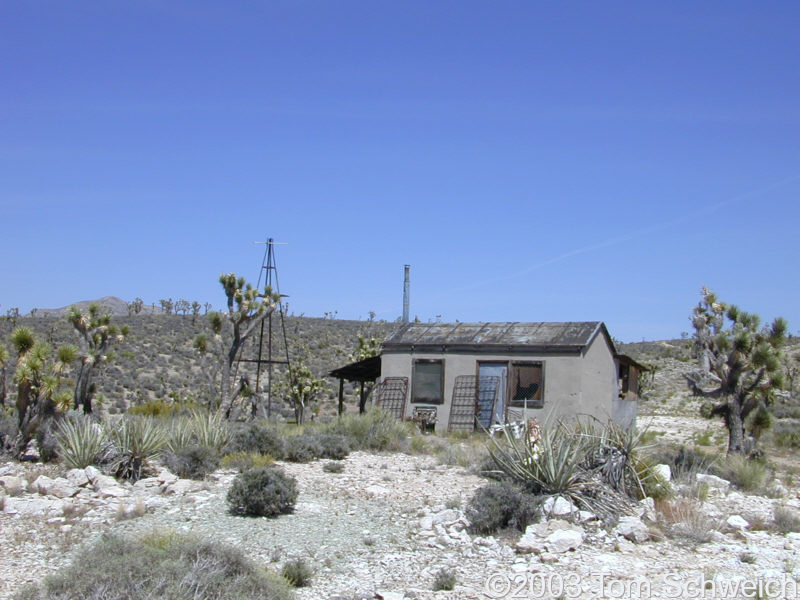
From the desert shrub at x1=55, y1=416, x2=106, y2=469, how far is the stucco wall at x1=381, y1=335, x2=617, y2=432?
33.1 feet

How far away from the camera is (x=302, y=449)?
15.3 meters

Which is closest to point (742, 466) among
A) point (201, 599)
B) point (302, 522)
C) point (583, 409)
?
point (583, 409)

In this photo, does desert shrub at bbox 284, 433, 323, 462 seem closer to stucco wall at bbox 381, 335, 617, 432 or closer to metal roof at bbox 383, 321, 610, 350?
stucco wall at bbox 381, 335, 617, 432

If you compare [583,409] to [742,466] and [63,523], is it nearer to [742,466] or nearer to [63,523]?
[742,466]

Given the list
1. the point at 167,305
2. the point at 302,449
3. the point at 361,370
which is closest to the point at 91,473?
the point at 302,449

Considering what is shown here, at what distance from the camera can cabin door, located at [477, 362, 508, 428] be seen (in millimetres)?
20688

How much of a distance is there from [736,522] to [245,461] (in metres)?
8.03

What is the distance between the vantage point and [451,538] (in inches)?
388

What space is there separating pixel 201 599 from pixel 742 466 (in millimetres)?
11877

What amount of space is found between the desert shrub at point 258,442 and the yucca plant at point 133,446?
173 centimetres

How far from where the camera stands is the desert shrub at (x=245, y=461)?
1382 centimetres

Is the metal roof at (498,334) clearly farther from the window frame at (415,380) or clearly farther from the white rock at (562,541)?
the white rock at (562,541)

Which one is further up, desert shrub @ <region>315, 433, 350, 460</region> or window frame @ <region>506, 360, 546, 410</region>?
window frame @ <region>506, 360, 546, 410</region>

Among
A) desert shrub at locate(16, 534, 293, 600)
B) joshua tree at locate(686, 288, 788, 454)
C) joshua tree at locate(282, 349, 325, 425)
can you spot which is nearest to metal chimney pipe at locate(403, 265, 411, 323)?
joshua tree at locate(282, 349, 325, 425)
